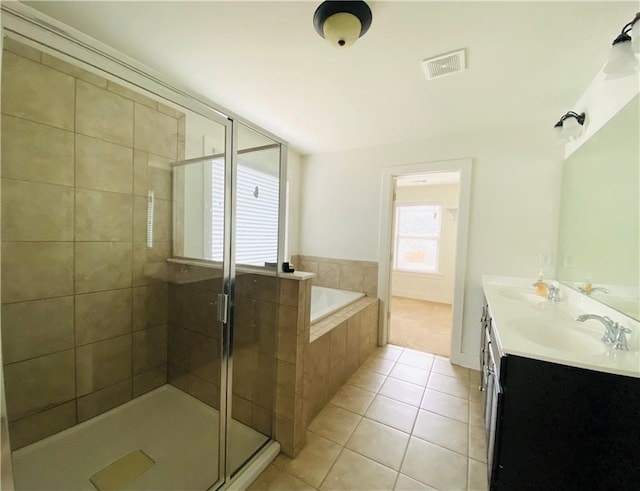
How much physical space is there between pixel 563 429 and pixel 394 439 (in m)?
1.02

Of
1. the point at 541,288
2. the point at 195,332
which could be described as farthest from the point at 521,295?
the point at 195,332

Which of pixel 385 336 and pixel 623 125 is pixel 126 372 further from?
pixel 623 125

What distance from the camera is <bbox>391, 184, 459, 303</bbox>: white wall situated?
5086mm

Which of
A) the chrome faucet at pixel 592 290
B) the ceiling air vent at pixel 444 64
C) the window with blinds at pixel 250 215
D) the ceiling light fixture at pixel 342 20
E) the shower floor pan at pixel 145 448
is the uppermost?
the ceiling air vent at pixel 444 64

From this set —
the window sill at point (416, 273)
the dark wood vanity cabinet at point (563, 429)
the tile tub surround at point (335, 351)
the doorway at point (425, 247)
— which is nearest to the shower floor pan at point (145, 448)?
the tile tub surround at point (335, 351)

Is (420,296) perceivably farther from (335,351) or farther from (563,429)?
(563,429)

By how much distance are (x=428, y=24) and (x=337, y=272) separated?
262 cm

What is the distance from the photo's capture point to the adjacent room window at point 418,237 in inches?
209

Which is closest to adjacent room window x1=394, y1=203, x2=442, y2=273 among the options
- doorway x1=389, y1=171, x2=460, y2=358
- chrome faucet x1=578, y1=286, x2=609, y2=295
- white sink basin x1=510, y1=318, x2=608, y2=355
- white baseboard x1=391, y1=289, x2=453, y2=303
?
doorway x1=389, y1=171, x2=460, y2=358

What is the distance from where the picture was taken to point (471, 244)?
104 inches

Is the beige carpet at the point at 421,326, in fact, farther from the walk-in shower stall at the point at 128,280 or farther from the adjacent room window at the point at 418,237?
the walk-in shower stall at the point at 128,280

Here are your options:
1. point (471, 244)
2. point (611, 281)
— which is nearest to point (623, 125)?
point (611, 281)

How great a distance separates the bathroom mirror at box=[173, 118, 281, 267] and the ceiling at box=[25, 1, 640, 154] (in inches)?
18.3

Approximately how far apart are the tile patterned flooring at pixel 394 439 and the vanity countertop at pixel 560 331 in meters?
0.88
